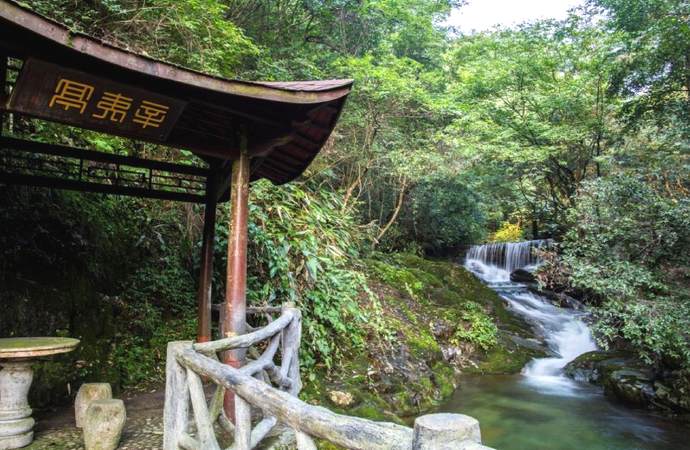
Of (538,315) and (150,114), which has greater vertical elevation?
(150,114)

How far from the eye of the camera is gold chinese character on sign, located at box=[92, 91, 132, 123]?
3.31 m

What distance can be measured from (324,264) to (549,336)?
8.77 metres

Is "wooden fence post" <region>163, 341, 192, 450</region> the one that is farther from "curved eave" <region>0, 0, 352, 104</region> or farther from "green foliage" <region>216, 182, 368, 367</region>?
"green foliage" <region>216, 182, 368, 367</region>

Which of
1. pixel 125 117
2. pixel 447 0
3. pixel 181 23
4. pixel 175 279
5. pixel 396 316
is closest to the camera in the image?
pixel 125 117

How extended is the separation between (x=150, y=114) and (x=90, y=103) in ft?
1.36

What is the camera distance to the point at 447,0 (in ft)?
55.7

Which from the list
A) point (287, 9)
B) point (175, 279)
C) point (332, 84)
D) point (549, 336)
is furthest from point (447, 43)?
point (332, 84)

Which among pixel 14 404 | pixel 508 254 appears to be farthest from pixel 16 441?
pixel 508 254

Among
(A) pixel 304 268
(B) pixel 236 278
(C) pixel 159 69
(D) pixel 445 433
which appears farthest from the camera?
(A) pixel 304 268

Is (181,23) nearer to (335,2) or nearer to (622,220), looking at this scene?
(335,2)

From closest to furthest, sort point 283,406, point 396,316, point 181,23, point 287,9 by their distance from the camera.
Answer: point 283,406
point 181,23
point 396,316
point 287,9

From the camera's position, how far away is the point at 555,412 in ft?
29.0

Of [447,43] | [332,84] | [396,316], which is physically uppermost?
[447,43]

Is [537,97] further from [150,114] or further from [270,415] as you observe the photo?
[270,415]
